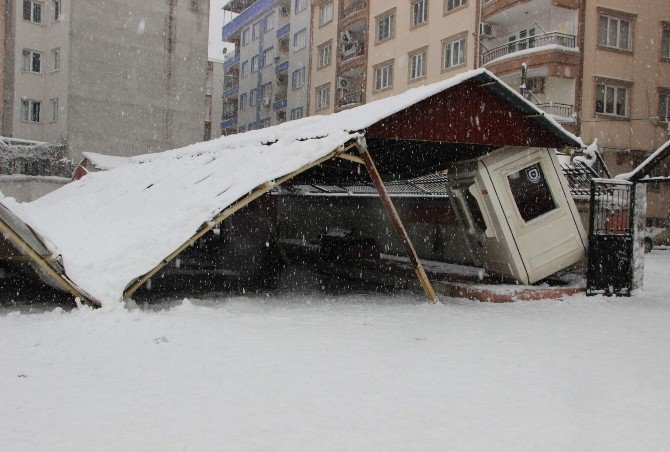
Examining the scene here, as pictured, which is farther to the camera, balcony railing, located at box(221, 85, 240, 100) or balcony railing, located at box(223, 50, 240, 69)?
balcony railing, located at box(223, 50, 240, 69)

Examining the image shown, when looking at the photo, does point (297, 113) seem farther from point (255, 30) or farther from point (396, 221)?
point (396, 221)

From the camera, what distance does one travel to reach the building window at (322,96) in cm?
4212

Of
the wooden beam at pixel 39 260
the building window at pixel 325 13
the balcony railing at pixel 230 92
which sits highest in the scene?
the building window at pixel 325 13

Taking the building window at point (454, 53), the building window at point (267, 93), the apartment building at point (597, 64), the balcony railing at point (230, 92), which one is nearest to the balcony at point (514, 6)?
the apartment building at point (597, 64)

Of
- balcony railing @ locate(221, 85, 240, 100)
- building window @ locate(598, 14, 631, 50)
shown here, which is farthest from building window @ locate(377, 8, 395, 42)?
balcony railing @ locate(221, 85, 240, 100)

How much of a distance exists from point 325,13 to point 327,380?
40.8 meters

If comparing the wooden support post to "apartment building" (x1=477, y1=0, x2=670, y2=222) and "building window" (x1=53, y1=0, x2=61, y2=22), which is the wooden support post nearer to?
"apartment building" (x1=477, y1=0, x2=670, y2=222)

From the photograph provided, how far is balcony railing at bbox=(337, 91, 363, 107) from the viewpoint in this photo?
3857 cm

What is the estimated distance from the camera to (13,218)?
23.9ft

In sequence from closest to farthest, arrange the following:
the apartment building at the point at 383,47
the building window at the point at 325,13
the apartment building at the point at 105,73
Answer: the apartment building at the point at 383,47 < the apartment building at the point at 105,73 < the building window at the point at 325,13

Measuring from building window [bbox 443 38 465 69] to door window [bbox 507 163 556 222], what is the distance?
20.8 metres

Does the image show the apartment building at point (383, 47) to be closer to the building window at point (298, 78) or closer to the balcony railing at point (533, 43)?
the balcony railing at point (533, 43)

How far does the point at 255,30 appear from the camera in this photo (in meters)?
53.3

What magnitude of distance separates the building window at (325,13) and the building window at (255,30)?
11.2 meters
